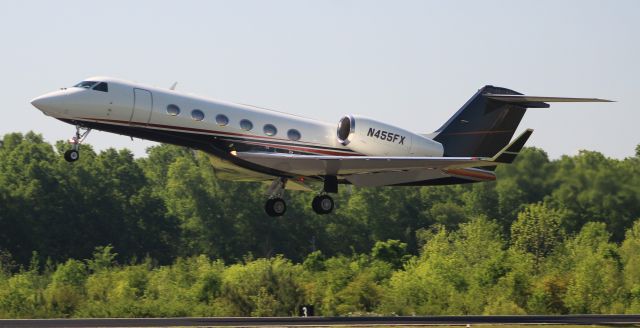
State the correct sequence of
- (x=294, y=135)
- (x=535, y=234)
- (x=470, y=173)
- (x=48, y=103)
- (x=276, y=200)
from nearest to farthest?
(x=48, y=103)
(x=294, y=135)
(x=276, y=200)
(x=470, y=173)
(x=535, y=234)

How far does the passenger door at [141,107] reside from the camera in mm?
29953

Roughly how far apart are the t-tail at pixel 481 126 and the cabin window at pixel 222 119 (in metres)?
7.23

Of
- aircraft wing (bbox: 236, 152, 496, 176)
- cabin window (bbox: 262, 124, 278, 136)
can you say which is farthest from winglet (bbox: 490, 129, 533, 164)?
cabin window (bbox: 262, 124, 278, 136)

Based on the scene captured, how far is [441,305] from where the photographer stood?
4103cm

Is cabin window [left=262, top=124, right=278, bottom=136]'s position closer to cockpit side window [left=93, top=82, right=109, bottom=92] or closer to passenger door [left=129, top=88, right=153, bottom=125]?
passenger door [left=129, top=88, right=153, bottom=125]

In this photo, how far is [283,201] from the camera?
33.2 m

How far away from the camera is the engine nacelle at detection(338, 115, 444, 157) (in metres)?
32.8

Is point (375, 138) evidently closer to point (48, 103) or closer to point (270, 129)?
point (270, 129)

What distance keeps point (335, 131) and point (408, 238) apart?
44.9 m

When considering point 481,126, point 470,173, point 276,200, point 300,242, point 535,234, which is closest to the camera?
point 276,200

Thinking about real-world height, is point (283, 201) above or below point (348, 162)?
below

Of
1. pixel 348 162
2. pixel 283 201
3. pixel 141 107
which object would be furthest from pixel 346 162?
pixel 141 107

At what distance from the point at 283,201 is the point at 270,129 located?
259cm

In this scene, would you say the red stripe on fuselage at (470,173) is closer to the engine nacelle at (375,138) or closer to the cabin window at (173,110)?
the engine nacelle at (375,138)
